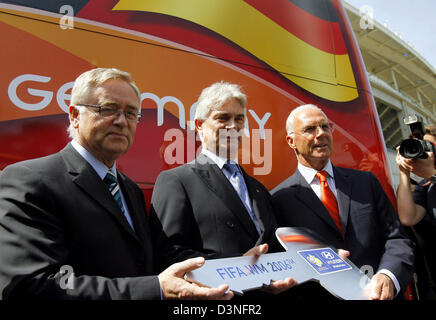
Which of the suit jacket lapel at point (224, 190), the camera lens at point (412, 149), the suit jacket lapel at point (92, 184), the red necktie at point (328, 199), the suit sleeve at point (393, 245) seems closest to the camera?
the suit jacket lapel at point (92, 184)

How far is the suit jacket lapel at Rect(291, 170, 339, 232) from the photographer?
5.95ft


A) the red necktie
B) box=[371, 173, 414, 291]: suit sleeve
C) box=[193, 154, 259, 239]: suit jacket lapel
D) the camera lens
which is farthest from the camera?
the camera lens

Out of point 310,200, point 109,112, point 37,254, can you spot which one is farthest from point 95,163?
point 310,200

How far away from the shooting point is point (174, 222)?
4.61 feet

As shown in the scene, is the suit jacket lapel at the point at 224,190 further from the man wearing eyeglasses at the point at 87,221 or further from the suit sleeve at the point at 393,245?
the suit sleeve at the point at 393,245

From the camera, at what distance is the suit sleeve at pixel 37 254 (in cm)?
94

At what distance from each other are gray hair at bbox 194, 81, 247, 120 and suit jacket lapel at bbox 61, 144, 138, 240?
0.75 metres

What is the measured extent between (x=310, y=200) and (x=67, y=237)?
1375mm

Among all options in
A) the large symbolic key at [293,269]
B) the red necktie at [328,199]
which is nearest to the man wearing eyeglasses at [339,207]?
the red necktie at [328,199]

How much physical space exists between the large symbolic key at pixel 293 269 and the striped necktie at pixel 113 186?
502 millimetres

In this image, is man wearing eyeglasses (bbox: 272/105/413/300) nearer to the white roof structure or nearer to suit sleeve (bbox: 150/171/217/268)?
suit sleeve (bbox: 150/171/217/268)

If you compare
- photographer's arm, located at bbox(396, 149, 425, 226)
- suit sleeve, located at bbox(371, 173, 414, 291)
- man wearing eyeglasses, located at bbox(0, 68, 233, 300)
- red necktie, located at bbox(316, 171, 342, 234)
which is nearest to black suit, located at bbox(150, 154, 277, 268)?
man wearing eyeglasses, located at bbox(0, 68, 233, 300)

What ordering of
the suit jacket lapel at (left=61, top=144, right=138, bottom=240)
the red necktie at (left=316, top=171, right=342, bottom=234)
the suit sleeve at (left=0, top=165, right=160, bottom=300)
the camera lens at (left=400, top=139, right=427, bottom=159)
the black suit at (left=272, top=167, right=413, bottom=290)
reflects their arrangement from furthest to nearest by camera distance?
1. the camera lens at (left=400, top=139, right=427, bottom=159)
2. the red necktie at (left=316, top=171, right=342, bottom=234)
3. the black suit at (left=272, top=167, right=413, bottom=290)
4. the suit jacket lapel at (left=61, top=144, right=138, bottom=240)
5. the suit sleeve at (left=0, top=165, right=160, bottom=300)
